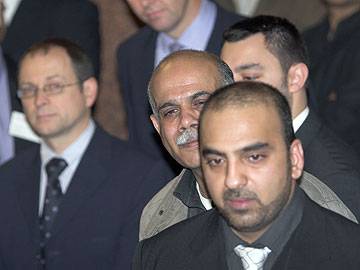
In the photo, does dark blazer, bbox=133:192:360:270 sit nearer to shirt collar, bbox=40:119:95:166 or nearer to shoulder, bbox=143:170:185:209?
shoulder, bbox=143:170:185:209

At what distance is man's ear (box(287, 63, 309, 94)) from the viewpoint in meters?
3.76

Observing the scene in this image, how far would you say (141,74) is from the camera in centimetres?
496

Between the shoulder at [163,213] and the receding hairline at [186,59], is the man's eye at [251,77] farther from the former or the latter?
the shoulder at [163,213]

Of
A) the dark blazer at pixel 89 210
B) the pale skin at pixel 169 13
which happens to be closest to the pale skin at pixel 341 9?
the pale skin at pixel 169 13

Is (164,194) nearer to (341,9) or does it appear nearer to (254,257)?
(254,257)

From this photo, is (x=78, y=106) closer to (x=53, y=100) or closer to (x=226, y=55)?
(x=53, y=100)

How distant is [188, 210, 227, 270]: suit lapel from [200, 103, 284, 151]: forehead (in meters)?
0.28

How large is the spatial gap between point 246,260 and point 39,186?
1.89 meters

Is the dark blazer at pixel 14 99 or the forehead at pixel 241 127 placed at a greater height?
the forehead at pixel 241 127

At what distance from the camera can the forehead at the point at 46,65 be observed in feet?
15.0

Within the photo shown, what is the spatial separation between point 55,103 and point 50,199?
421 millimetres

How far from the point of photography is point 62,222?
14.2 feet

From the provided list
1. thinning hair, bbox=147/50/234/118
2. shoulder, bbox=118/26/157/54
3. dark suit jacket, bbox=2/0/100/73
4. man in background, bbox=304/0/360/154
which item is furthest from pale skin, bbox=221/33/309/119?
dark suit jacket, bbox=2/0/100/73

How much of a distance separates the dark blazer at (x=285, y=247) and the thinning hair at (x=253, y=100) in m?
0.23
